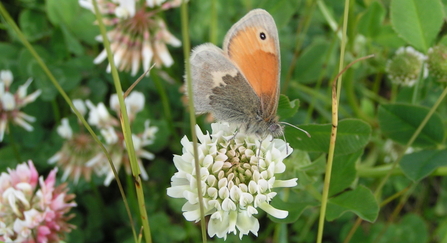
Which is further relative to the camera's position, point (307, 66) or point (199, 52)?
point (307, 66)

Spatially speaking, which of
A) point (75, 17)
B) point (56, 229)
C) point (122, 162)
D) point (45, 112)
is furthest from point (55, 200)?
point (75, 17)

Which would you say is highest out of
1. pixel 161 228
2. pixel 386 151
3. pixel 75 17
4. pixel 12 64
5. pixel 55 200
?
pixel 75 17

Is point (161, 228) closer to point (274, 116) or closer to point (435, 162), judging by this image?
point (274, 116)

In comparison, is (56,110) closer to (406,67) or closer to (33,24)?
(33,24)

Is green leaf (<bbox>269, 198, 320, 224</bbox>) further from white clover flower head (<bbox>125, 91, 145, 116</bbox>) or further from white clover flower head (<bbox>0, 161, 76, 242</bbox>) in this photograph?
white clover flower head (<bbox>125, 91, 145, 116</bbox>)

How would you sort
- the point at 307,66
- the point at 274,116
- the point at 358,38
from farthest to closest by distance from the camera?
the point at 307,66 → the point at 358,38 → the point at 274,116

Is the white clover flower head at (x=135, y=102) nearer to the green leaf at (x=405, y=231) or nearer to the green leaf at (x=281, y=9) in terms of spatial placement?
the green leaf at (x=281, y=9)
